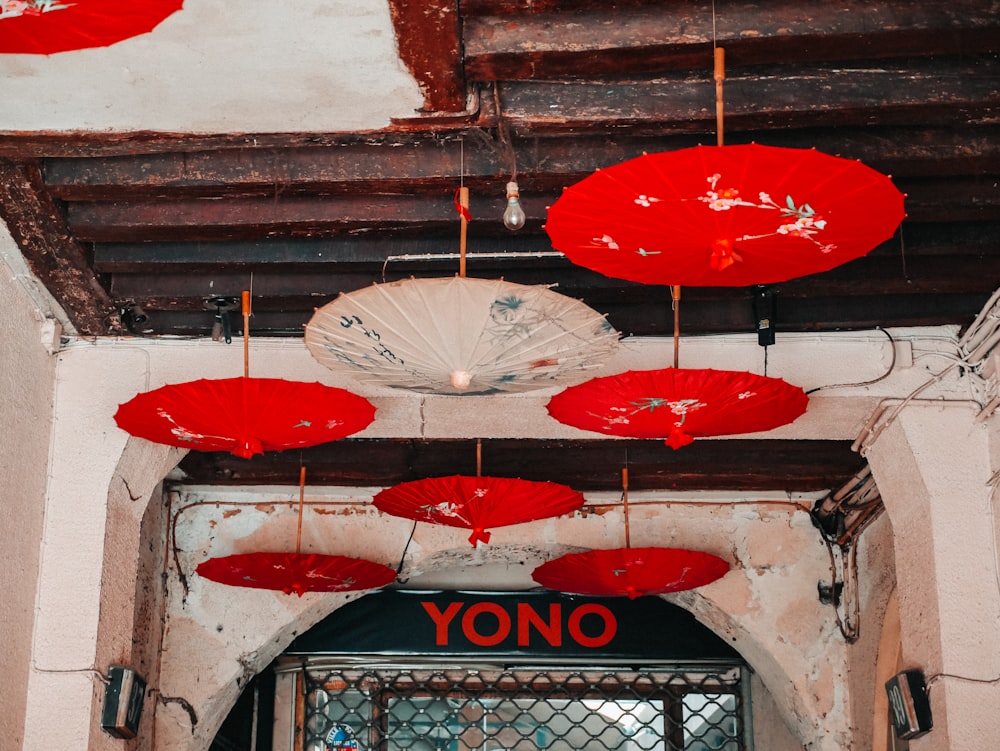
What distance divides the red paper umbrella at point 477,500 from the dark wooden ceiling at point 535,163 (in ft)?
3.15

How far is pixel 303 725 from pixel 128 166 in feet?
14.8

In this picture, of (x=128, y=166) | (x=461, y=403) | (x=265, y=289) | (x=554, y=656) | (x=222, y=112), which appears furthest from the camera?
(x=554, y=656)

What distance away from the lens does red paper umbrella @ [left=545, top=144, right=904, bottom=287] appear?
10.3ft

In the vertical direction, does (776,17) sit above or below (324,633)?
above

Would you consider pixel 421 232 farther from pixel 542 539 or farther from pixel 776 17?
pixel 542 539

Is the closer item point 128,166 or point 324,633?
point 128,166

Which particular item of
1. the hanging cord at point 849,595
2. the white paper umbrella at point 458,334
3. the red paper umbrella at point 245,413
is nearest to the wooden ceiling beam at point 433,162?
the white paper umbrella at point 458,334

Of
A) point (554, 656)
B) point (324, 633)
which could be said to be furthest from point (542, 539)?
point (324, 633)

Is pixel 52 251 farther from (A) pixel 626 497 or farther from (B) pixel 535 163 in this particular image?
(A) pixel 626 497

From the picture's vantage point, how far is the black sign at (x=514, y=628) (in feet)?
25.0

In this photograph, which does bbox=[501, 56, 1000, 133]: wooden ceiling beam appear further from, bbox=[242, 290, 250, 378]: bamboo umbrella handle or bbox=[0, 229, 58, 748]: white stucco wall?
bbox=[0, 229, 58, 748]: white stucco wall

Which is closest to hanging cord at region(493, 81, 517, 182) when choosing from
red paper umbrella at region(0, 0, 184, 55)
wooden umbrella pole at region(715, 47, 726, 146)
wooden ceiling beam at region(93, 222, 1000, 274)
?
wooden ceiling beam at region(93, 222, 1000, 274)

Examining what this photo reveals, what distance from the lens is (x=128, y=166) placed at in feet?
14.5

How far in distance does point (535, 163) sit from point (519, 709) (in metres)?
4.71
